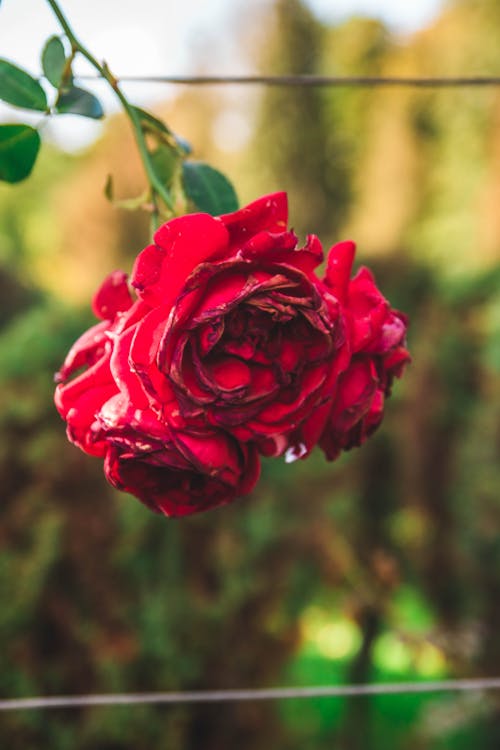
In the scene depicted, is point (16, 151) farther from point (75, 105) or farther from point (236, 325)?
point (236, 325)

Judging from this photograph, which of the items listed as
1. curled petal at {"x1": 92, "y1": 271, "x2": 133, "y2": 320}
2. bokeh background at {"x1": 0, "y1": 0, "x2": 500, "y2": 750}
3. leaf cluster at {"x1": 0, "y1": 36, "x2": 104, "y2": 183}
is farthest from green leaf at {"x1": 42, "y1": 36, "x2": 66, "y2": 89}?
bokeh background at {"x1": 0, "y1": 0, "x2": 500, "y2": 750}

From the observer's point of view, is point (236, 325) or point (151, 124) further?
point (151, 124)

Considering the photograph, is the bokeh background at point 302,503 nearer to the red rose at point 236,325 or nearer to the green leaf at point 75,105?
the green leaf at point 75,105

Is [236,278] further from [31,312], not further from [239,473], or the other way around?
[31,312]

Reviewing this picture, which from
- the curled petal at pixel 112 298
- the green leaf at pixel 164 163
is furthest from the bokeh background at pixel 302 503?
the curled petal at pixel 112 298

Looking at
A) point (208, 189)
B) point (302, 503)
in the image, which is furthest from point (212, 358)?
point (302, 503)

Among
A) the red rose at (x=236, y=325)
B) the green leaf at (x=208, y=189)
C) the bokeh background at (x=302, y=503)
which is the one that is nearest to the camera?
the red rose at (x=236, y=325)
